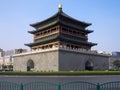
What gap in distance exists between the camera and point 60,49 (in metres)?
47.1

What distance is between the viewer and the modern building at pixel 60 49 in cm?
4828

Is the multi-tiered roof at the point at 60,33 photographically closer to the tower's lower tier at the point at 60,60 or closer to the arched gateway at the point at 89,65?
the tower's lower tier at the point at 60,60

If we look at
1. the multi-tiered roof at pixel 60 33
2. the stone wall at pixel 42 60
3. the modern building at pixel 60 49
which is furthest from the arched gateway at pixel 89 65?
the stone wall at pixel 42 60

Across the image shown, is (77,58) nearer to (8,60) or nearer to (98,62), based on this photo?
(98,62)

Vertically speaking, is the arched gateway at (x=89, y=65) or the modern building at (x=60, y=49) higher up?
the modern building at (x=60, y=49)

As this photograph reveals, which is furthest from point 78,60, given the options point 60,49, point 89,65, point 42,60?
point 42,60

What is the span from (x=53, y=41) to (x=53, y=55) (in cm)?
677

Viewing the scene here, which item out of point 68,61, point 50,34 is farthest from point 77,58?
point 50,34

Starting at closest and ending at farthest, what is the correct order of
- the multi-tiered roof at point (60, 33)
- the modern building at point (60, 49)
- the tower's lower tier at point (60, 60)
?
the tower's lower tier at point (60, 60), the modern building at point (60, 49), the multi-tiered roof at point (60, 33)

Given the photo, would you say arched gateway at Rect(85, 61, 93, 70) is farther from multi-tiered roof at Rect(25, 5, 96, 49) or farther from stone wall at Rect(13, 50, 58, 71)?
stone wall at Rect(13, 50, 58, 71)

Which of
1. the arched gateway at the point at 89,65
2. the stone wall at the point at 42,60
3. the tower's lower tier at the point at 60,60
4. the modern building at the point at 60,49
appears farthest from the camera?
the arched gateway at the point at 89,65

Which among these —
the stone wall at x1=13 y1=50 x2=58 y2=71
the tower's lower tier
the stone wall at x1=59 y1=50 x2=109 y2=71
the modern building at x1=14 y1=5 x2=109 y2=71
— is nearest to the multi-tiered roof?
the modern building at x1=14 y1=5 x2=109 y2=71

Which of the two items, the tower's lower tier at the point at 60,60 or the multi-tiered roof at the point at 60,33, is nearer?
the tower's lower tier at the point at 60,60

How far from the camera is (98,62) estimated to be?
58469mm
